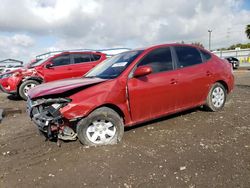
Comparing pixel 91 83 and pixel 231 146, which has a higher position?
pixel 91 83

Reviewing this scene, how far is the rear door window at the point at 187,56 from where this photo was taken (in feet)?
19.4

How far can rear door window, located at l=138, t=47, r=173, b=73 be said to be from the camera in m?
5.39

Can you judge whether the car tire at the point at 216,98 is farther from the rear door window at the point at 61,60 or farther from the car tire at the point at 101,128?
the rear door window at the point at 61,60

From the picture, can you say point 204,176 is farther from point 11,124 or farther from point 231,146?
point 11,124

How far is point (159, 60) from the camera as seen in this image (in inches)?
219

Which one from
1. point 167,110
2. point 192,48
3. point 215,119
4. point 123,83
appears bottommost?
point 215,119

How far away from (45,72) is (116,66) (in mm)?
5777

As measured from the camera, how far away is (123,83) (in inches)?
192

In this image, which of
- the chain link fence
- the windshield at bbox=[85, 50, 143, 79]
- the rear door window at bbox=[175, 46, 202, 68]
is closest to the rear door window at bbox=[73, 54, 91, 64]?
the windshield at bbox=[85, 50, 143, 79]

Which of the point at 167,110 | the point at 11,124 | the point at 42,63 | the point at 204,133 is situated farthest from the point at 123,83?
the point at 42,63

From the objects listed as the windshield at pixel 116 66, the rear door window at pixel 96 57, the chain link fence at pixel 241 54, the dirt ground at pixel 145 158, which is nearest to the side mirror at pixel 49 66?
the rear door window at pixel 96 57

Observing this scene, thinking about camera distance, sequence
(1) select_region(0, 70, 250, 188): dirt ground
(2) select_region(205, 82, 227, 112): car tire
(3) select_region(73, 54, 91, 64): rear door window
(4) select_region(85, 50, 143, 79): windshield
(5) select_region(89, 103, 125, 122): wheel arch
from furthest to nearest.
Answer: (3) select_region(73, 54, 91, 64): rear door window
(2) select_region(205, 82, 227, 112): car tire
(4) select_region(85, 50, 143, 79): windshield
(5) select_region(89, 103, 125, 122): wheel arch
(1) select_region(0, 70, 250, 188): dirt ground

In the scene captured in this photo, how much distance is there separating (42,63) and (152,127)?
254 inches

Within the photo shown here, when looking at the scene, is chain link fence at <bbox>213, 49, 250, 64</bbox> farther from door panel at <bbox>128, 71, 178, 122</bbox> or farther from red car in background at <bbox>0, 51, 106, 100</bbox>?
door panel at <bbox>128, 71, 178, 122</bbox>
